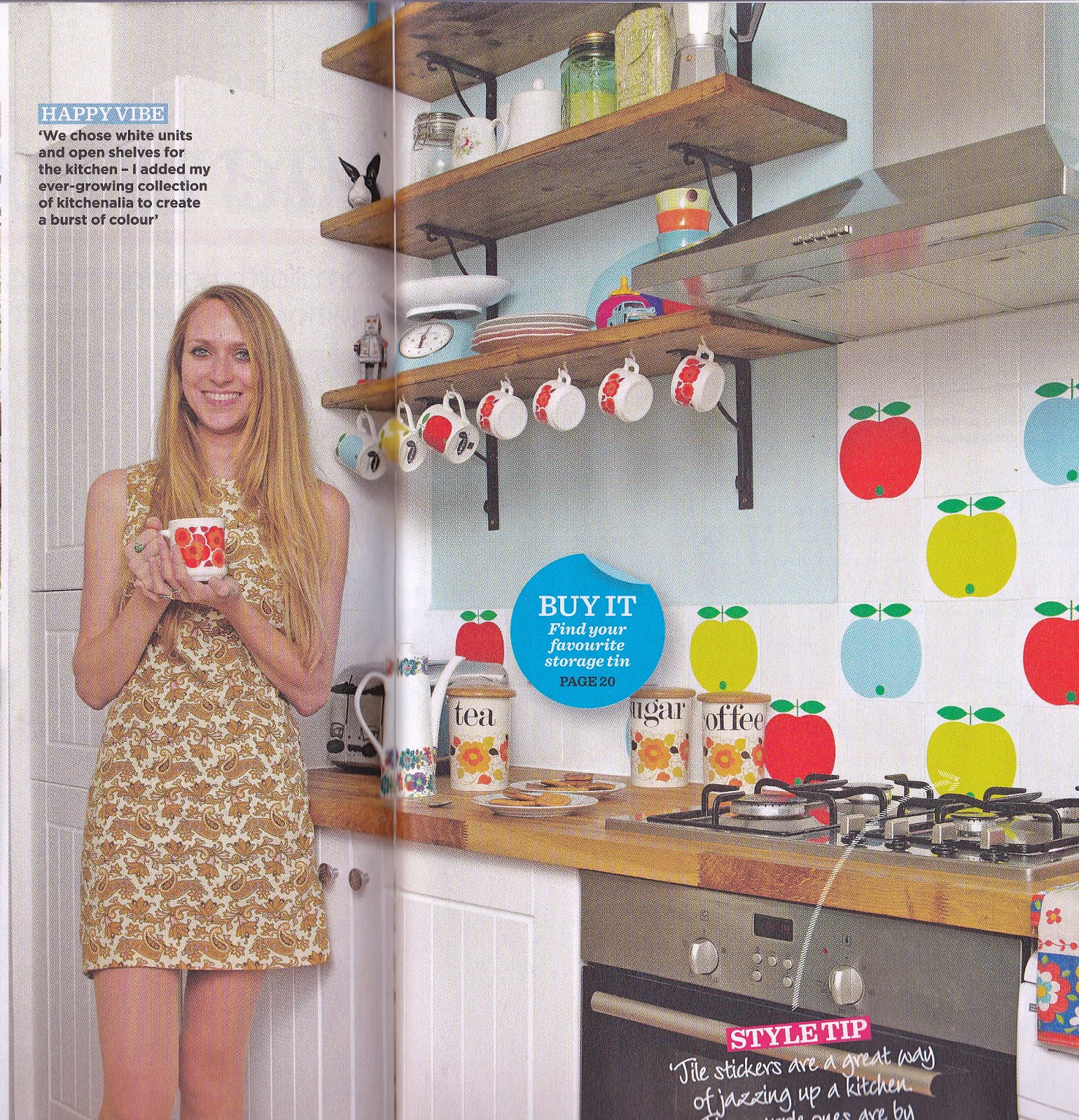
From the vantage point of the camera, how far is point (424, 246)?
158 centimetres

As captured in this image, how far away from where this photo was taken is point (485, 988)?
1269mm

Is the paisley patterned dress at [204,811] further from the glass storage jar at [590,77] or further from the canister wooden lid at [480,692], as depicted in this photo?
the glass storage jar at [590,77]

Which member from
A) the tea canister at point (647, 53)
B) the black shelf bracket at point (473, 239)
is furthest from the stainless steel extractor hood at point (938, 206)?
the black shelf bracket at point (473, 239)

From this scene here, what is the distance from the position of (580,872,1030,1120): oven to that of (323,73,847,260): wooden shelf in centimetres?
75

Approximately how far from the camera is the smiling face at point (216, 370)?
884 millimetres

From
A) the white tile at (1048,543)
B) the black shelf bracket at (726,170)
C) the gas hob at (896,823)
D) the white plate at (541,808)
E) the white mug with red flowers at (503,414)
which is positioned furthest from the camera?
the white mug with red flowers at (503,414)

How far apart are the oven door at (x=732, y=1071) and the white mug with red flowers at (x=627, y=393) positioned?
61 cm

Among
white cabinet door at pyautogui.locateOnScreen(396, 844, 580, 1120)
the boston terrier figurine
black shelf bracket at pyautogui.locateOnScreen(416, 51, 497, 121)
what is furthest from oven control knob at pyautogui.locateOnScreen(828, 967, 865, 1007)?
black shelf bracket at pyautogui.locateOnScreen(416, 51, 497, 121)

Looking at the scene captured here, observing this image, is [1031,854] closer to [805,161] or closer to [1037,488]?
[1037,488]

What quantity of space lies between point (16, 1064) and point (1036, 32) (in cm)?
120

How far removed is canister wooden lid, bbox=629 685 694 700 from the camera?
4.61ft

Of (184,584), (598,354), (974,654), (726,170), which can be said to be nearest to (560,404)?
(598,354)

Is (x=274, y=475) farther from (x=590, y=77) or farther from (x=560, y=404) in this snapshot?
(x=590, y=77)

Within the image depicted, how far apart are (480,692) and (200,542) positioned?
60 centimetres
